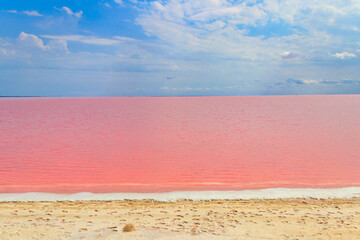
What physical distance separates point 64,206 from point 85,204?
479mm

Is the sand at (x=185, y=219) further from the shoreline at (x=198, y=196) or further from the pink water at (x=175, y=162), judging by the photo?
the pink water at (x=175, y=162)

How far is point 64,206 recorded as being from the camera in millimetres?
7129

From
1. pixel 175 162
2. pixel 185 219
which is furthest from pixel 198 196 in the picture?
pixel 175 162

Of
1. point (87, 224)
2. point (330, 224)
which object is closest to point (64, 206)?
point (87, 224)

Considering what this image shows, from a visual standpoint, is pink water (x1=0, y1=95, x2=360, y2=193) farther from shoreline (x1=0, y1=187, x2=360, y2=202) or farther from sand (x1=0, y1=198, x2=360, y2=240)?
sand (x1=0, y1=198, x2=360, y2=240)

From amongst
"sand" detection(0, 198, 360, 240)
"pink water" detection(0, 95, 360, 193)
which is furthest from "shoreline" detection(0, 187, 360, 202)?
"pink water" detection(0, 95, 360, 193)

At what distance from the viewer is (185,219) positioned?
612 cm

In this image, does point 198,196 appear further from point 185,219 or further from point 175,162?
point 175,162

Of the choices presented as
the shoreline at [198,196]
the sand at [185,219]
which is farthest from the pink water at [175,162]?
the sand at [185,219]

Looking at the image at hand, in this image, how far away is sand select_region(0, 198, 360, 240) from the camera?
5426 millimetres

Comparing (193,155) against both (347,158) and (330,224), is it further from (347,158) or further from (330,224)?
(330,224)

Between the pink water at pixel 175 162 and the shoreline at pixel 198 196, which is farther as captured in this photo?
the pink water at pixel 175 162

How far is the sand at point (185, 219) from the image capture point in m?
5.43

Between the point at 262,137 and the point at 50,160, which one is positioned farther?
the point at 262,137
